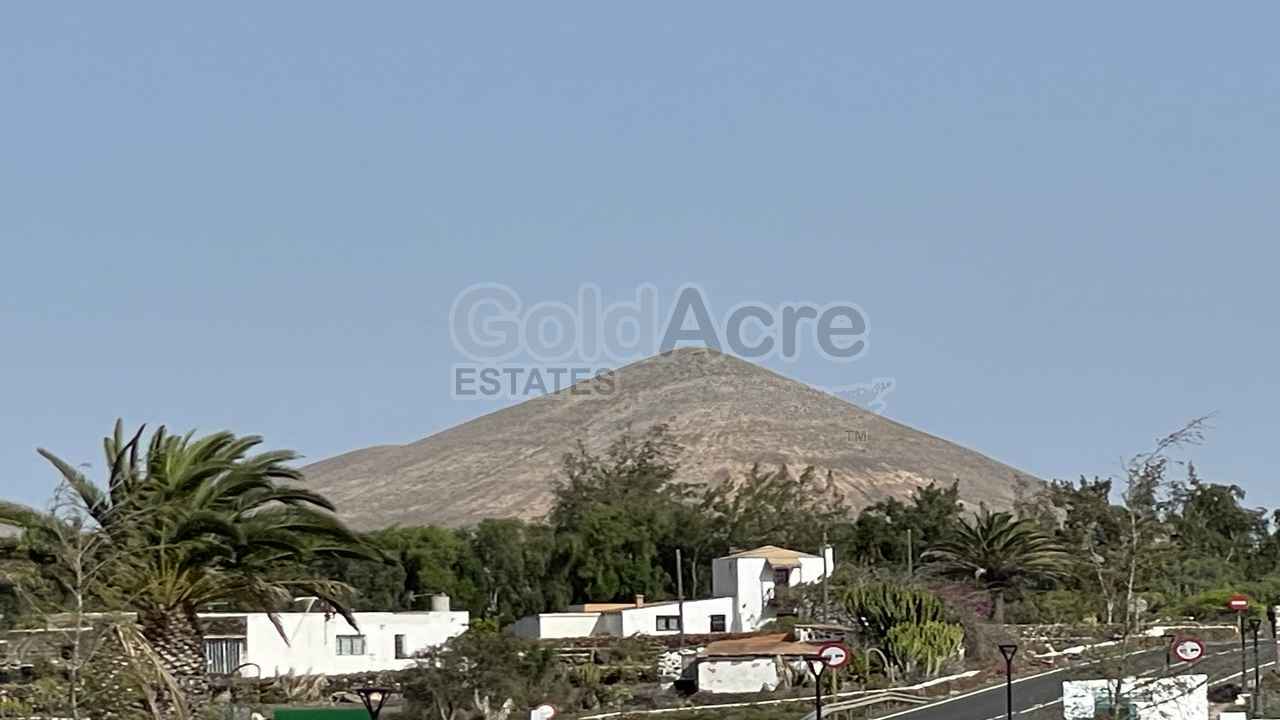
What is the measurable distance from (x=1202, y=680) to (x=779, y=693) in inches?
686

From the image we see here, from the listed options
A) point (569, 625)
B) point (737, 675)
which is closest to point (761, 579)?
point (569, 625)

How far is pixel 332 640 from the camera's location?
70062 millimetres

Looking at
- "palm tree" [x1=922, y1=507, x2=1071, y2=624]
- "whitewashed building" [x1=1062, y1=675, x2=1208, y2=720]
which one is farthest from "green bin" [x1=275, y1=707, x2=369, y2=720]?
"palm tree" [x1=922, y1=507, x2=1071, y2=624]

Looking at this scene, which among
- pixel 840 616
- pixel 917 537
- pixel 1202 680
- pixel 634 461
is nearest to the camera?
pixel 1202 680

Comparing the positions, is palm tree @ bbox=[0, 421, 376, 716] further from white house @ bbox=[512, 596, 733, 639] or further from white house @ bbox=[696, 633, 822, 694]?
white house @ bbox=[512, 596, 733, 639]

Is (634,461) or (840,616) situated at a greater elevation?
(634,461)

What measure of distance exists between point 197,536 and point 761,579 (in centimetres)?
5954

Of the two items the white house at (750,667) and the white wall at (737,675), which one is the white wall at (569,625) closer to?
the white house at (750,667)

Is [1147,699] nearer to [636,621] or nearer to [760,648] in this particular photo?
[760,648]

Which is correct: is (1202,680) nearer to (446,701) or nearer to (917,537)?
(446,701)

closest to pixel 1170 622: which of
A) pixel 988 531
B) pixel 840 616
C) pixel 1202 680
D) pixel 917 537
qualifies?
pixel 988 531

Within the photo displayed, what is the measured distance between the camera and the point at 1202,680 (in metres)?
39.3

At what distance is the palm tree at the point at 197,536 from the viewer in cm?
2666

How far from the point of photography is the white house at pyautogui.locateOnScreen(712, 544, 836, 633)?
274ft
